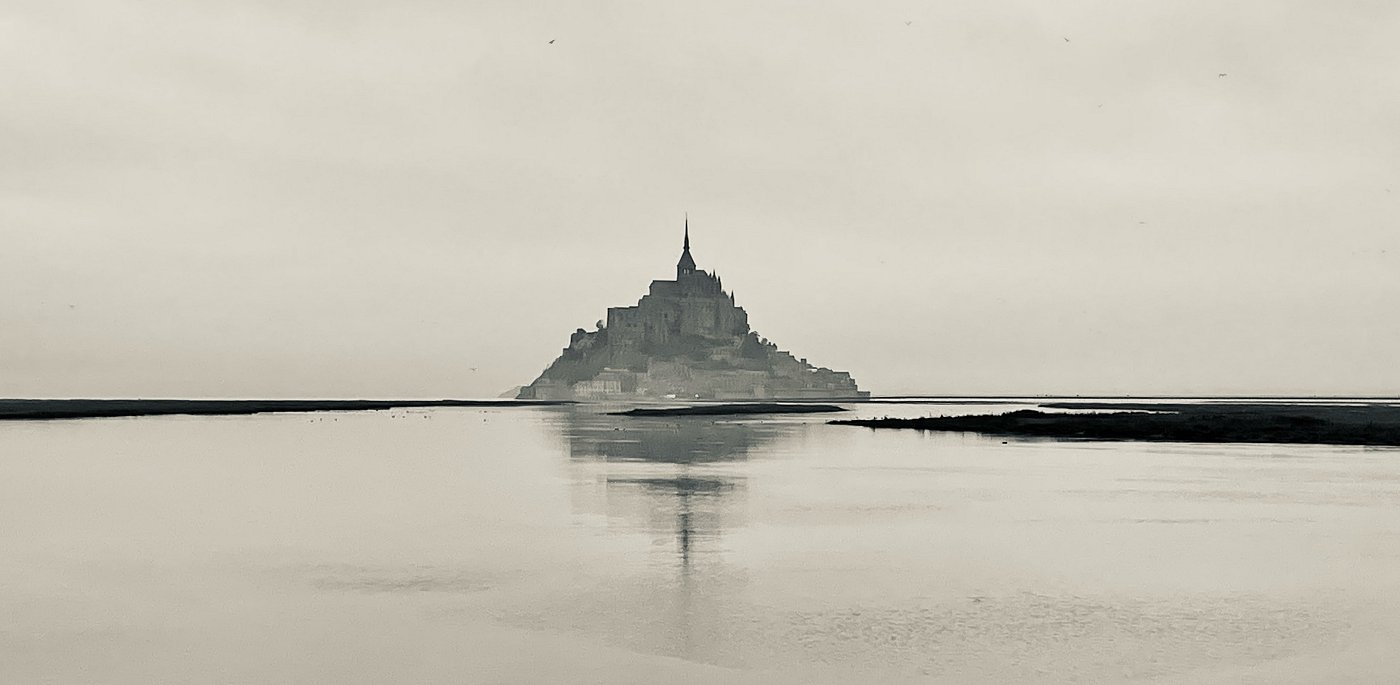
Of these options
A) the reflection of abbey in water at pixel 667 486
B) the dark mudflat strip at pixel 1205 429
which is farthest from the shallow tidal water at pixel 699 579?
the dark mudflat strip at pixel 1205 429

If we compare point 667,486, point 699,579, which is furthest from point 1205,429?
point 699,579

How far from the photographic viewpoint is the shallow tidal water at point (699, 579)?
13.0 meters

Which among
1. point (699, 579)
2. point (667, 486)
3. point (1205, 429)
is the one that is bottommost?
point (699, 579)

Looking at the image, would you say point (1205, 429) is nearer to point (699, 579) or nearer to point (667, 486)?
point (667, 486)

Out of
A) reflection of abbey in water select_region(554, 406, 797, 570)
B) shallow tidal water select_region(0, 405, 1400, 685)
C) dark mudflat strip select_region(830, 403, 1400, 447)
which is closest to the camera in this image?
shallow tidal water select_region(0, 405, 1400, 685)

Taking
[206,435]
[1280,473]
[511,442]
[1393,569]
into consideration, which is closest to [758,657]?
[1393,569]

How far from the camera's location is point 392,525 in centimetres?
2694

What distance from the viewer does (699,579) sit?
733 inches

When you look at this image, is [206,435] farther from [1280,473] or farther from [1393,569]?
A: [1393,569]

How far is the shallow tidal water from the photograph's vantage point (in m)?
13.0

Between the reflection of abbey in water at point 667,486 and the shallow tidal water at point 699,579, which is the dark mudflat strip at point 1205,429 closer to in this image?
the reflection of abbey in water at point 667,486

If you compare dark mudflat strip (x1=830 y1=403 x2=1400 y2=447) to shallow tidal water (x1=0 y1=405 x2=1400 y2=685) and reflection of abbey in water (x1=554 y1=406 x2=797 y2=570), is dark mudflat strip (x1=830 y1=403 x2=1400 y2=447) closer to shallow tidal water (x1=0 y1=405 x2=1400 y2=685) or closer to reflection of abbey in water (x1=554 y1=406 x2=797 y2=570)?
reflection of abbey in water (x1=554 y1=406 x2=797 y2=570)

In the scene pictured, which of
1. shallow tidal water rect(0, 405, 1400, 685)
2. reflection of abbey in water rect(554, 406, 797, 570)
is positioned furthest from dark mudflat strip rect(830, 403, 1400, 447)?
shallow tidal water rect(0, 405, 1400, 685)

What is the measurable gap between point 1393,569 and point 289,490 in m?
29.6
